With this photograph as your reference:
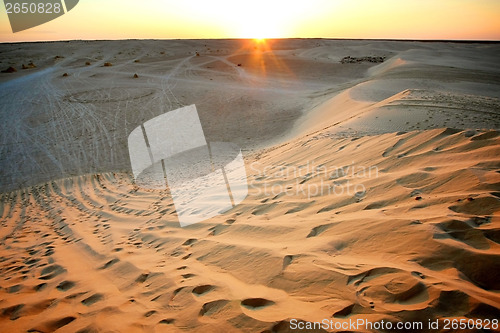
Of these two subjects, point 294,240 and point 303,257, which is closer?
point 303,257

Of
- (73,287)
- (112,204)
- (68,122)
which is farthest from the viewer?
(68,122)

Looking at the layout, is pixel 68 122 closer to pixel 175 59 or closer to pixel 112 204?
pixel 112 204

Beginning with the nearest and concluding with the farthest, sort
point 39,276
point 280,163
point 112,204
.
Answer: point 39,276, point 280,163, point 112,204

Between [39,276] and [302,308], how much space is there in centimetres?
297

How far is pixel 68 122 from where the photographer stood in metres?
11.4

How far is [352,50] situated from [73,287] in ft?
114

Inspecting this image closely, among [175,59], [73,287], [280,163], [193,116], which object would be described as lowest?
[73,287]

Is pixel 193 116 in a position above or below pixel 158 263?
above

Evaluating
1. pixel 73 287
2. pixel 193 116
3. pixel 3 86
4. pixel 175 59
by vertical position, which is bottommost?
pixel 73 287

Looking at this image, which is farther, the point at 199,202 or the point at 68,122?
the point at 68,122

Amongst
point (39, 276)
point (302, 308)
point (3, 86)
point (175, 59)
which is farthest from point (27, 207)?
point (175, 59)

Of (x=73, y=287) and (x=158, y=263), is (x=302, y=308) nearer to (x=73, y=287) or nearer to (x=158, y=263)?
(x=158, y=263)

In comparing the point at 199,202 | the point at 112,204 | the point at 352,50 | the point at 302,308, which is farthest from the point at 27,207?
the point at 352,50

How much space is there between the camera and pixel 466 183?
2.46 m
